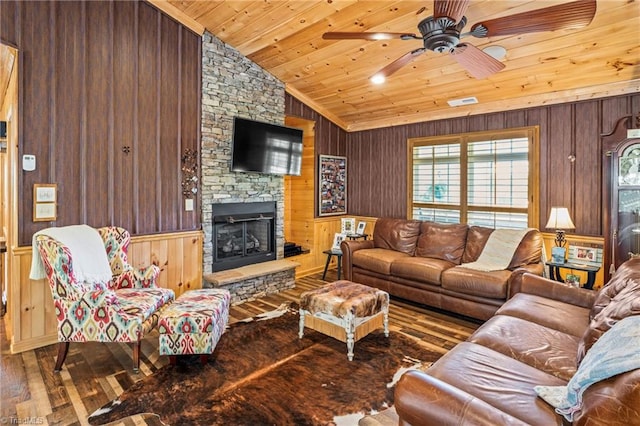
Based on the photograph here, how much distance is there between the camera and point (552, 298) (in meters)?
2.83

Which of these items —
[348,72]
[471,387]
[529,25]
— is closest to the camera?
[471,387]

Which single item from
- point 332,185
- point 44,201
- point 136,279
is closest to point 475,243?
point 332,185

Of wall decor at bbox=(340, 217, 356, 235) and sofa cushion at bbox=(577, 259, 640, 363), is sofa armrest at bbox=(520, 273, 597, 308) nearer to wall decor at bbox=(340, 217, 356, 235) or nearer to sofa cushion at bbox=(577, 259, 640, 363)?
sofa cushion at bbox=(577, 259, 640, 363)

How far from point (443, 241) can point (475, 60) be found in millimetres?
2476

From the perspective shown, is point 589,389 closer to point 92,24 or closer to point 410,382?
point 410,382

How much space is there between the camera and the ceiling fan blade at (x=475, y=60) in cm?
244

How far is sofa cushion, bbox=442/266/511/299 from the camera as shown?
136 inches

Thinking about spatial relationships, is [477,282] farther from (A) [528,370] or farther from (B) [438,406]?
(B) [438,406]

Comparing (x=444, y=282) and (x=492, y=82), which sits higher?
(x=492, y=82)

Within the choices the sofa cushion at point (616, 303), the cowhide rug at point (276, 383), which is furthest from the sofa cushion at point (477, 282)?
the sofa cushion at point (616, 303)

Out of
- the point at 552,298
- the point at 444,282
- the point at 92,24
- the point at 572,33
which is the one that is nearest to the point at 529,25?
the point at 572,33

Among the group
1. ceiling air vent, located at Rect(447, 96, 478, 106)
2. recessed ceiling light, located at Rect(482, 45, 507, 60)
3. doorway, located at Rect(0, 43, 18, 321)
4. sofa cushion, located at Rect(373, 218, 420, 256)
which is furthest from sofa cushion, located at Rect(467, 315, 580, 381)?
doorway, located at Rect(0, 43, 18, 321)

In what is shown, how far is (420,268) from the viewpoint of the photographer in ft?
13.4

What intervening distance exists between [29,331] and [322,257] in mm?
3955
